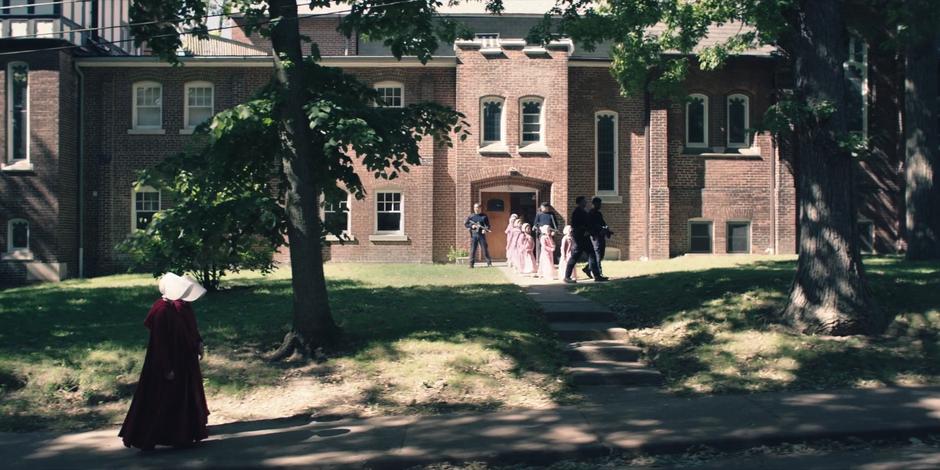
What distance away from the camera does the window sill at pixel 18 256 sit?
2373 cm

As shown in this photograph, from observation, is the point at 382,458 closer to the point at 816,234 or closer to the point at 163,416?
the point at 163,416

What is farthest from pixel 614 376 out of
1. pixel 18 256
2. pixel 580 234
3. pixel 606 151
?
pixel 18 256

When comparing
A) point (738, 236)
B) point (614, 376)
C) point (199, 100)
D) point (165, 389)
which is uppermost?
point (199, 100)

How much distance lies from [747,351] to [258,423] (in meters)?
6.09

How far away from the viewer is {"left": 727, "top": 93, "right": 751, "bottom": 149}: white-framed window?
2653 centimetres

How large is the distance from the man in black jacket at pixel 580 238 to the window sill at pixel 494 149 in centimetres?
910

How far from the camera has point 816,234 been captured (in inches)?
432

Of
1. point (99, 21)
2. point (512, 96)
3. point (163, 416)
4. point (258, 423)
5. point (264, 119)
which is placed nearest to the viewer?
point (163, 416)

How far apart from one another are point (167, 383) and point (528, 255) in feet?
42.6

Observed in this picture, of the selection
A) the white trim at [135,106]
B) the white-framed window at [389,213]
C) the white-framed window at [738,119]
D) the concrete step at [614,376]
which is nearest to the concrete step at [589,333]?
the concrete step at [614,376]

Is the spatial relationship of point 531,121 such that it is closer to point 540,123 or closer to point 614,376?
point 540,123

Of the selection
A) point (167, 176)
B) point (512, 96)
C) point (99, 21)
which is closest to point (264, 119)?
point (167, 176)

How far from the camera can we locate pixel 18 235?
24.3 metres

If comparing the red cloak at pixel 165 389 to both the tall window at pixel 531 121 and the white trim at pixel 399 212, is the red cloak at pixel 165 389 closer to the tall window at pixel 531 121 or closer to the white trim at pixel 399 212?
the white trim at pixel 399 212
